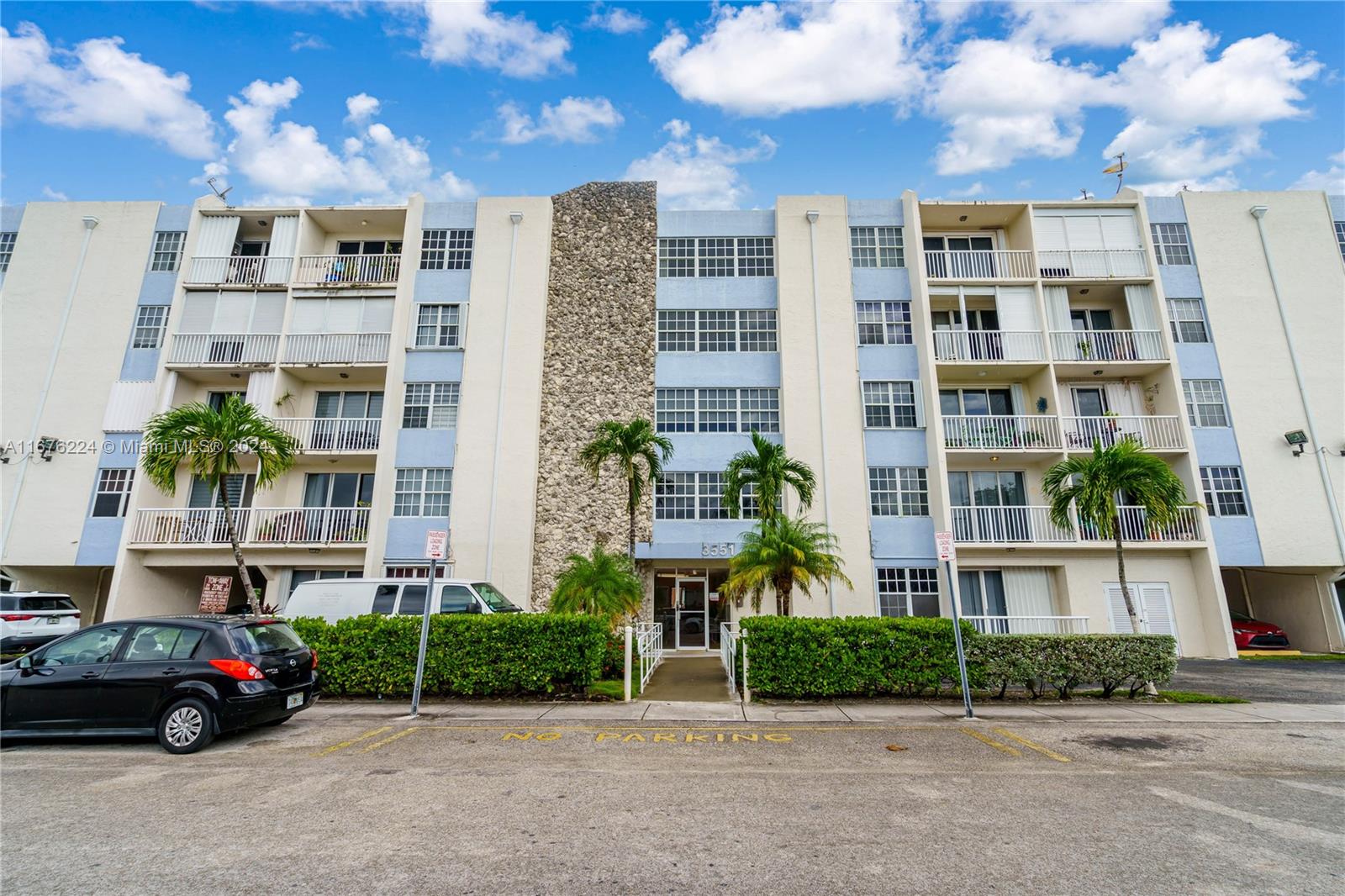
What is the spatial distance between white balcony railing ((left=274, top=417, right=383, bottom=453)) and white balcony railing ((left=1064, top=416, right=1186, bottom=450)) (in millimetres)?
22745

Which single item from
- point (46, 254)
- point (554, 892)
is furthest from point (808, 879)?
point (46, 254)

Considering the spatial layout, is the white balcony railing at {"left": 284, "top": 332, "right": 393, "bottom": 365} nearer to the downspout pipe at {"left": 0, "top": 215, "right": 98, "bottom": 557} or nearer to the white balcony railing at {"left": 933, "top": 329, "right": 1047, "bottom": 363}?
the downspout pipe at {"left": 0, "top": 215, "right": 98, "bottom": 557}

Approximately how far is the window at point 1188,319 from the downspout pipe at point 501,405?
22668 mm

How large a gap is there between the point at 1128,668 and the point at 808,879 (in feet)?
34.0

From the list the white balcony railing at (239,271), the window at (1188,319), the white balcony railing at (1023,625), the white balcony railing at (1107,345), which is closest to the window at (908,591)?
the white balcony railing at (1023,625)

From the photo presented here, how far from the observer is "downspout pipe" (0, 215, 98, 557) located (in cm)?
1936

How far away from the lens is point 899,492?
20.0 m

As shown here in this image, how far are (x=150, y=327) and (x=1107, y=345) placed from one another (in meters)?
33.0

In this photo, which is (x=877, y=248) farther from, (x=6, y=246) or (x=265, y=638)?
(x=6, y=246)

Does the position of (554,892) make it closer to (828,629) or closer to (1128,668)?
(828,629)

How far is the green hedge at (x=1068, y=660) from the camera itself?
10.9 metres

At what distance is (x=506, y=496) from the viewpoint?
20.0 meters

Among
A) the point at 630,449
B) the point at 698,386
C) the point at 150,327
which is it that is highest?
the point at 150,327

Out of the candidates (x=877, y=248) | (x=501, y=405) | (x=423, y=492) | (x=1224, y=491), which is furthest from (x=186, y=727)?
(x=1224, y=491)
